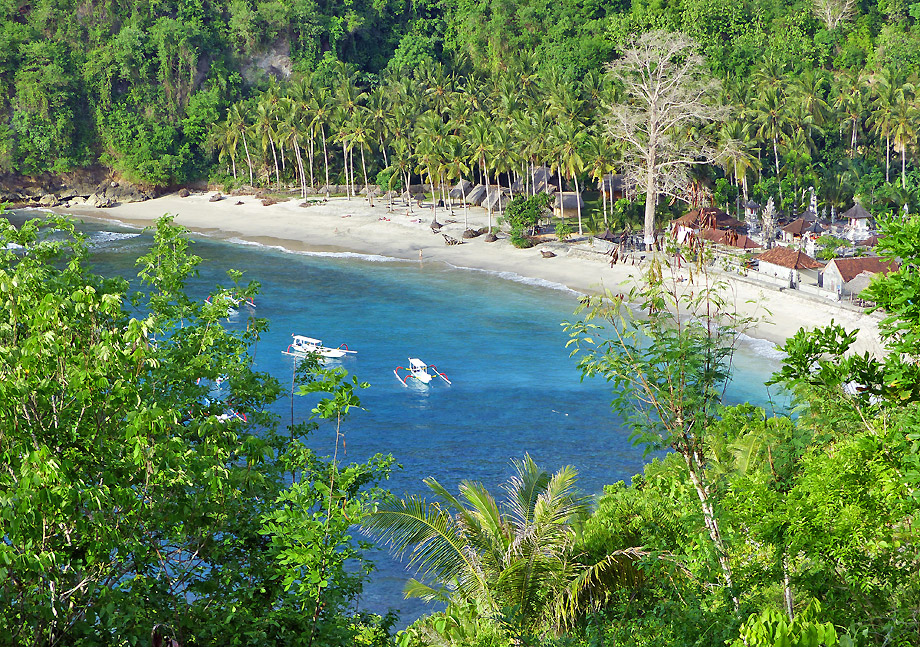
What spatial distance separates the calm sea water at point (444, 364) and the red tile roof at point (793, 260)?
20.6 ft

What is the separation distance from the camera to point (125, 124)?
76250mm

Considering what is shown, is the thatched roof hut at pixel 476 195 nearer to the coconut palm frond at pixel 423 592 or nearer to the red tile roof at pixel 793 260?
the red tile roof at pixel 793 260

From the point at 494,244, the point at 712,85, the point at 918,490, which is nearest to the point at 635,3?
the point at 712,85

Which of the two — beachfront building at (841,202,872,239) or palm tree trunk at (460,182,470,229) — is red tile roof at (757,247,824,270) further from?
palm tree trunk at (460,182,470,229)

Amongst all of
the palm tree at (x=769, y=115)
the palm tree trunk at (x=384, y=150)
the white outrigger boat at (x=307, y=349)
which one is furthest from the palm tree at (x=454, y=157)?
the white outrigger boat at (x=307, y=349)

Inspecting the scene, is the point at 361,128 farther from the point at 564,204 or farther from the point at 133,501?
the point at 133,501

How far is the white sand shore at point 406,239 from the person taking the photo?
117 feet

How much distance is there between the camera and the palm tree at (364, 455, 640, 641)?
38.0 feet

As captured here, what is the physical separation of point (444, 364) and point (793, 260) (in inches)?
690

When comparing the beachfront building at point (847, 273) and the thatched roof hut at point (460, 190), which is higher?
the thatched roof hut at point (460, 190)

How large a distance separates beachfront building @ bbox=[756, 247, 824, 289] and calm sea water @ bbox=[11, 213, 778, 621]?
18.9 ft

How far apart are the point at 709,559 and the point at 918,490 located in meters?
3.48

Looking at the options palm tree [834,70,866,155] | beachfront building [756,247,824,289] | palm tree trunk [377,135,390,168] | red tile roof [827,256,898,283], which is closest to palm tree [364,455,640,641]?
red tile roof [827,256,898,283]

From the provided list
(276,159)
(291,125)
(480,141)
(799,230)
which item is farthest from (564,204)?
(276,159)
